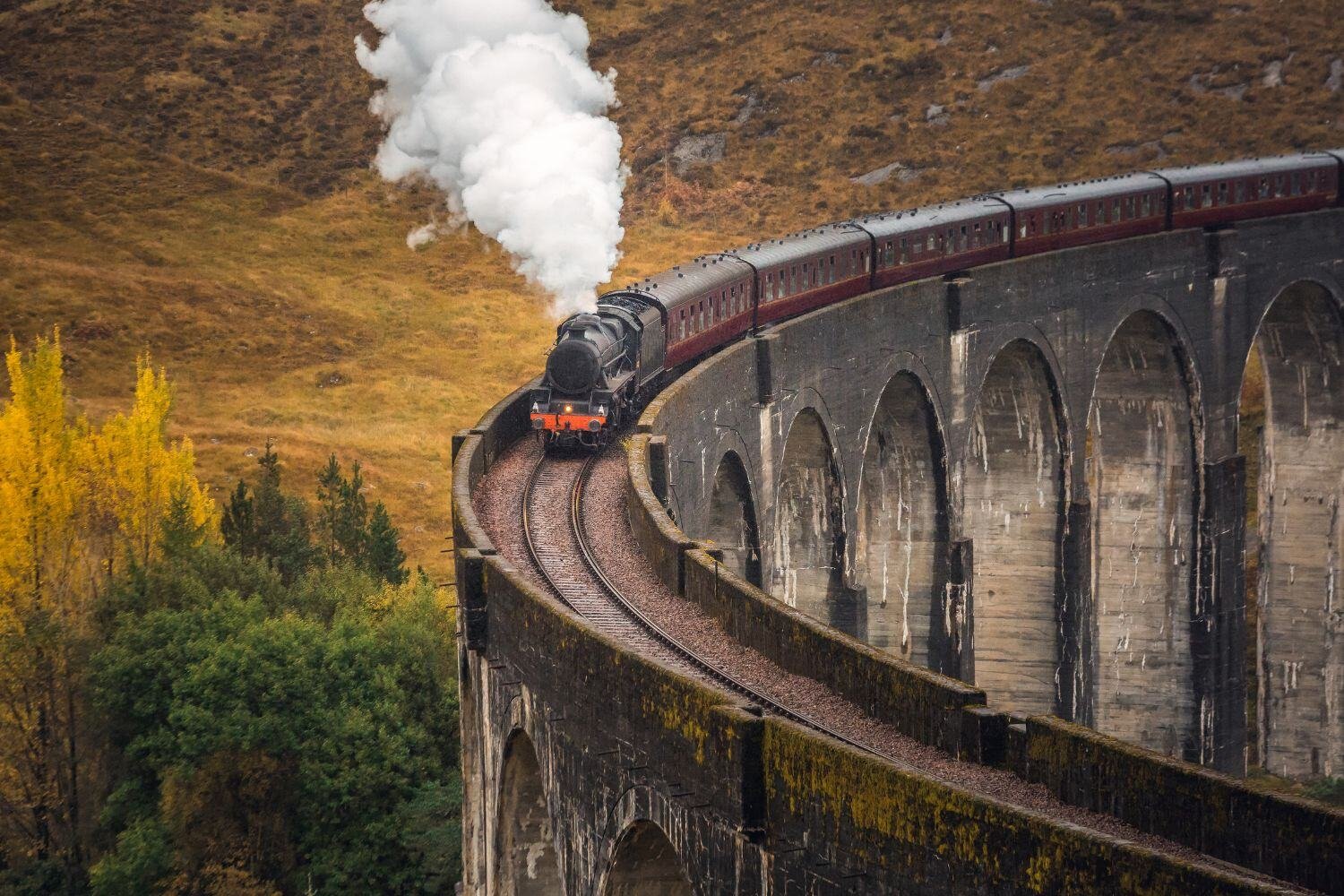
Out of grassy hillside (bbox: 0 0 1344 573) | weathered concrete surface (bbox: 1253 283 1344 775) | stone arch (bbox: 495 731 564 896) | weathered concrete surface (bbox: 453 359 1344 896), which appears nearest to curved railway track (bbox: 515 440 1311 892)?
weathered concrete surface (bbox: 453 359 1344 896)

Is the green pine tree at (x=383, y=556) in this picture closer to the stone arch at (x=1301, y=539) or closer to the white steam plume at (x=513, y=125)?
the white steam plume at (x=513, y=125)

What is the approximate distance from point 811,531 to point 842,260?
22.5ft

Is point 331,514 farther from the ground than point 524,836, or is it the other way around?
point 331,514

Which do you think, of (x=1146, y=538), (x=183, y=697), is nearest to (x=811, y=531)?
(x=183, y=697)

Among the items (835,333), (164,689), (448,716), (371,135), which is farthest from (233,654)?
(371,135)

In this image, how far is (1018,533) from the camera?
4969 centimetres

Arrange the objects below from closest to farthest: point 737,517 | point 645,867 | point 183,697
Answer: point 645,867, point 183,697, point 737,517

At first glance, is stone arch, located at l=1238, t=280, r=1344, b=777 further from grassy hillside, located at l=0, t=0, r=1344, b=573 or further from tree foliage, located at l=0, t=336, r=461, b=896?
tree foliage, located at l=0, t=336, r=461, b=896

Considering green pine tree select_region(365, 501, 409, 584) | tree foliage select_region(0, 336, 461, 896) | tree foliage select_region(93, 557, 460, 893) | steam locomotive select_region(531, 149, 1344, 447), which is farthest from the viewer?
green pine tree select_region(365, 501, 409, 584)

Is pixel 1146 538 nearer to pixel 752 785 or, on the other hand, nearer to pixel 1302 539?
pixel 1302 539

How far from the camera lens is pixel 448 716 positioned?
38.8m

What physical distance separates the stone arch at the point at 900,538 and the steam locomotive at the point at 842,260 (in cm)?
431

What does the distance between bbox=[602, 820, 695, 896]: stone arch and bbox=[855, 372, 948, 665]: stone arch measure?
26.2 m

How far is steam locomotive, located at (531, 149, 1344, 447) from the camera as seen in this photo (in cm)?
3359
